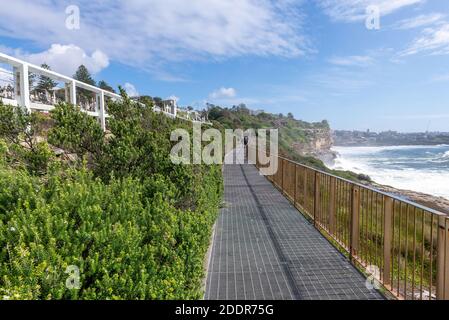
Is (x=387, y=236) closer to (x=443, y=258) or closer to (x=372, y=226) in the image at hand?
(x=443, y=258)

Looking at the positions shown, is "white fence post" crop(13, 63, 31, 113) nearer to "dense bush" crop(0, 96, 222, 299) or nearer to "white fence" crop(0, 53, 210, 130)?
"white fence" crop(0, 53, 210, 130)

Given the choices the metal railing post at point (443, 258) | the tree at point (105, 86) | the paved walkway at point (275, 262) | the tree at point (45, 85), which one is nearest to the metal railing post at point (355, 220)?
the paved walkway at point (275, 262)

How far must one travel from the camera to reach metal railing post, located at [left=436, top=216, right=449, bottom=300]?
2.41m

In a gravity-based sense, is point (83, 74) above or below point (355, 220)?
above

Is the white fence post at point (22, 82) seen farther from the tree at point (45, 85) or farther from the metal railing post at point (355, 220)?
the metal railing post at point (355, 220)

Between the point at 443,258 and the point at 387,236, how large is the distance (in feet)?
2.82

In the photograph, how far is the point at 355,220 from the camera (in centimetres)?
412

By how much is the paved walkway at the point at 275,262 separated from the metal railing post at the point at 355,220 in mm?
231

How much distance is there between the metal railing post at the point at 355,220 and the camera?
4.08 meters

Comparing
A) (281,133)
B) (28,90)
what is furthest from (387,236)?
(281,133)

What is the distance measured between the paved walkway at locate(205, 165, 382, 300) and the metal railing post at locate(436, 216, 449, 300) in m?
0.85
